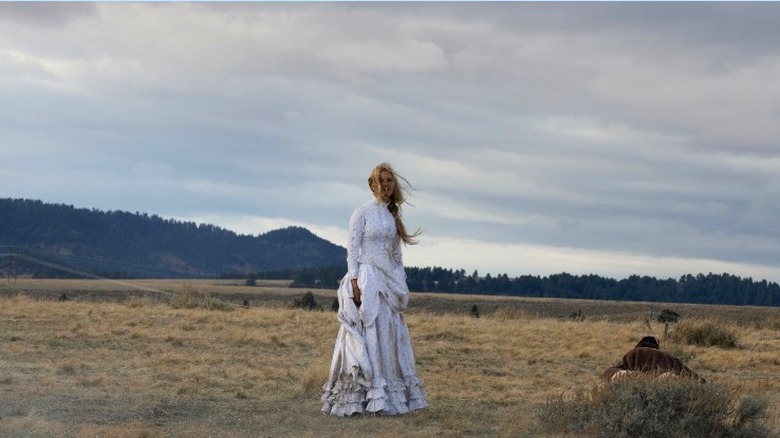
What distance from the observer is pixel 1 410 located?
11.3 meters

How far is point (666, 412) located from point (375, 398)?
298 centimetres

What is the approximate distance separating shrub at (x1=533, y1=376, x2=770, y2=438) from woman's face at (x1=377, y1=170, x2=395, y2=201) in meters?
3.06

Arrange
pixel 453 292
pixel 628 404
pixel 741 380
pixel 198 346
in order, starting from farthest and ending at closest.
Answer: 1. pixel 453 292
2. pixel 198 346
3. pixel 741 380
4. pixel 628 404

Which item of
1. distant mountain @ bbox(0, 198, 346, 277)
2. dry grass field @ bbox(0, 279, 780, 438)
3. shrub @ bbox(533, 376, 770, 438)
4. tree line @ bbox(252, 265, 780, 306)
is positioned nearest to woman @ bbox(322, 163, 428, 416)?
dry grass field @ bbox(0, 279, 780, 438)

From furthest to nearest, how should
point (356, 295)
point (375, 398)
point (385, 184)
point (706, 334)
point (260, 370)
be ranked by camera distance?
point (706, 334) < point (260, 370) < point (385, 184) < point (356, 295) < point (375, 398)

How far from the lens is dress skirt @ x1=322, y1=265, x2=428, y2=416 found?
11.7 m

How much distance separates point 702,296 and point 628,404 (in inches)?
3214

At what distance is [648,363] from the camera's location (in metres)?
11.8

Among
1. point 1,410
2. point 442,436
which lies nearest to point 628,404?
point 442,436

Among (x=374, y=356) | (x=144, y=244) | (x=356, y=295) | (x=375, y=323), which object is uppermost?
(x=144, y=244)

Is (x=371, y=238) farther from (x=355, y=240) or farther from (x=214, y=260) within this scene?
(x=214, y=260)

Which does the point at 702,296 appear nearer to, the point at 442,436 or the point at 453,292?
the point at 453,292

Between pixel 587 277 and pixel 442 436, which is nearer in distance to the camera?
pixel 442 436

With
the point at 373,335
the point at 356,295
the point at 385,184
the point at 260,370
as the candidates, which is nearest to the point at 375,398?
the point at 373,335
